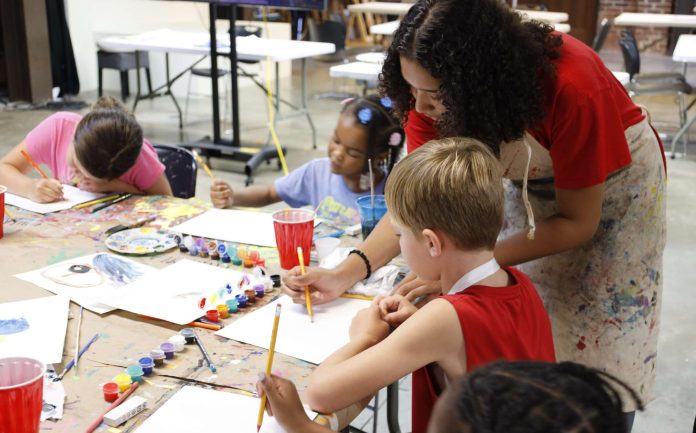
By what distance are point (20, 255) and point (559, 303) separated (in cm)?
127

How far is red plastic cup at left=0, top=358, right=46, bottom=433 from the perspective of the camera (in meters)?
1.00

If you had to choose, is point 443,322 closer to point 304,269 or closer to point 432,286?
point 432,286

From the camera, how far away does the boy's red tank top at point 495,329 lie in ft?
3.84

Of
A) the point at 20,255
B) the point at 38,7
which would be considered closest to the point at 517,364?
the point at 20,255

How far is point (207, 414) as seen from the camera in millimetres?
1135

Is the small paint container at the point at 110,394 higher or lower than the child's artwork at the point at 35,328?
higher

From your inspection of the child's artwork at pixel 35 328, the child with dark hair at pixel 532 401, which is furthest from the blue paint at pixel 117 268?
the child with dark hair at pixel 532 401

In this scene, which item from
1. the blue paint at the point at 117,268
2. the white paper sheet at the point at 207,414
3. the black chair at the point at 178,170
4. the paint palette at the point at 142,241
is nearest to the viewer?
the white paper sheet at the point at 207,414

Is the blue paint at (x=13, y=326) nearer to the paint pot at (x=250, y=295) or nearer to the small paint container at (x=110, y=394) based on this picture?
the small paint container at (x=110, y=394)

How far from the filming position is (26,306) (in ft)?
4.89

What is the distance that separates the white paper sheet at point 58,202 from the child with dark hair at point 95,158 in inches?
0.8

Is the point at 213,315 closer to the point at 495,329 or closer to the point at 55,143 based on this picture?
the point at 495,329

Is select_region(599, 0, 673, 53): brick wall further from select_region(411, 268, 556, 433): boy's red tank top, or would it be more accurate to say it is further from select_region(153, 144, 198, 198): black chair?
select_region(411, 268, 556, 433): boy's red tank top

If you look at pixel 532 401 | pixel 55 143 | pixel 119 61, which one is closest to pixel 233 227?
pixel 55 143
